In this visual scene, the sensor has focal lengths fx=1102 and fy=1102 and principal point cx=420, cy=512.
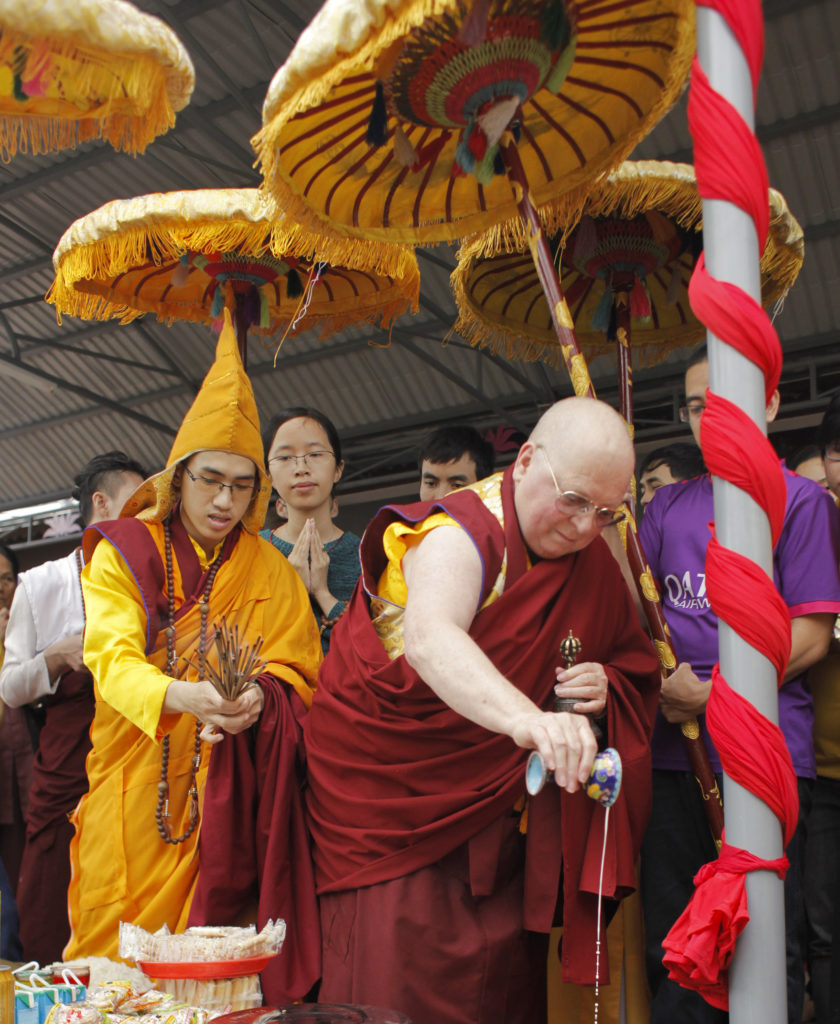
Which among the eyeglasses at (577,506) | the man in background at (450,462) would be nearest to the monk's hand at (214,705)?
the eyeglasses at (577,506)

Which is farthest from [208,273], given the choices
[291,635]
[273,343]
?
[273,343]

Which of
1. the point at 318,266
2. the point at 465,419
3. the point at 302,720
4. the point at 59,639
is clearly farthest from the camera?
the point at 465,419

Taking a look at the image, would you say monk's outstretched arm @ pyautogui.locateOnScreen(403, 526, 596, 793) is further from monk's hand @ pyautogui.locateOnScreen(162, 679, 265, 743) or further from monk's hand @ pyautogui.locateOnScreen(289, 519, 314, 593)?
monk's hand @ pyautogui.locateOnScreen(289, 519, 314, 593)

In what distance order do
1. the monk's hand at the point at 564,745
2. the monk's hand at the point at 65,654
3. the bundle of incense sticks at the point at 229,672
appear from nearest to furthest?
1. the monk's hand at the point at 564,745
2. the bundle of incense sticks at the point at 229,672
3. the monk's hand at the point at 65,654

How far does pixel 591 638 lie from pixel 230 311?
1.74m

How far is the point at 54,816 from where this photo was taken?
11.3 ft

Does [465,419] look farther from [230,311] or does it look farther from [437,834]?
[437,834]

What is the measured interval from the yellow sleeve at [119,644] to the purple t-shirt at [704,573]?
1165 millimetres

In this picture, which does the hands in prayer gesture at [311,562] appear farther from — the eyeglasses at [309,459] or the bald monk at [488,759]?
the bald monk at [488,759]

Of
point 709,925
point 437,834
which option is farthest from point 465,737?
point 709,925

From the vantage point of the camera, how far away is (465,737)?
2.12 m

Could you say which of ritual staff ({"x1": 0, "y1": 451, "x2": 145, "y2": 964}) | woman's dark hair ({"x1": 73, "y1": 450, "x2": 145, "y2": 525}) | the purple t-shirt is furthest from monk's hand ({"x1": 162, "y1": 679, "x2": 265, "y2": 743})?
woman's dark hair ({"x1": 73, "y1": 450, "x2": 145, "y2": 525})

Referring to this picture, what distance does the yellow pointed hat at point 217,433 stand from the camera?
9.33 ft

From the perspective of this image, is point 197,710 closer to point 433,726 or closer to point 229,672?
point 229,672
